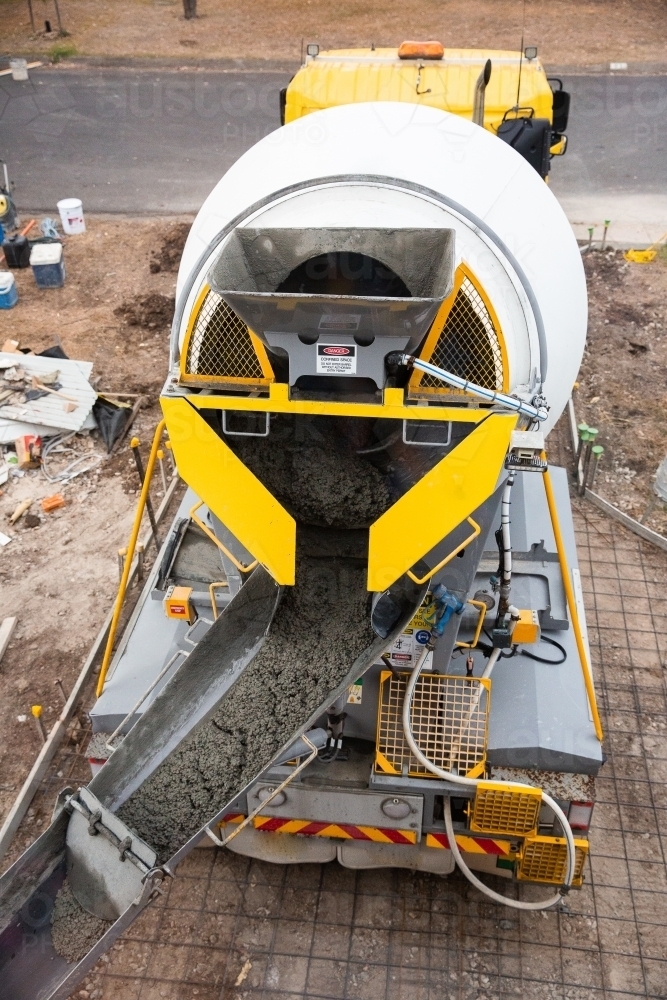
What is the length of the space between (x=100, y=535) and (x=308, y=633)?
3.70 meters

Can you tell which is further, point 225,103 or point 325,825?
point 225,103

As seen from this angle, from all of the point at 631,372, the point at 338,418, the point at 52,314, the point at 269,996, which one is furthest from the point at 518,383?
the point at 52,314

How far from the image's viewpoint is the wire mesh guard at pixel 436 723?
4004mm

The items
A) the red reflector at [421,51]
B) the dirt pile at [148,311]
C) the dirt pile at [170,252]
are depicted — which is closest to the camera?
the red reflector at [421,51]

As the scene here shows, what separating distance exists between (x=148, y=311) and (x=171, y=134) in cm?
699

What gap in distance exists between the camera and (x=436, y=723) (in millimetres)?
4070

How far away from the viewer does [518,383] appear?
11.8 feet

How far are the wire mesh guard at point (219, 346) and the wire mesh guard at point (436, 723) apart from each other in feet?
5.59

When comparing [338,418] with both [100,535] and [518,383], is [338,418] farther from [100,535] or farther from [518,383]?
[100,535]

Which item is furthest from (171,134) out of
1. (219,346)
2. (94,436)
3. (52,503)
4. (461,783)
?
(461,783)

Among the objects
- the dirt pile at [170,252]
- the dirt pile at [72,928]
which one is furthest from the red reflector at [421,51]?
the dirt pile at [72,928]

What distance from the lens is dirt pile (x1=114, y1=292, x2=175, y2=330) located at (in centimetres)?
982

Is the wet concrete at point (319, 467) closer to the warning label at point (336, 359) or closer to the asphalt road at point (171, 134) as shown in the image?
the warning label at point (336, 359)

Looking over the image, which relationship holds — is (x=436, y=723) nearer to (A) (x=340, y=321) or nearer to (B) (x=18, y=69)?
(A) (x=340, y=321)
